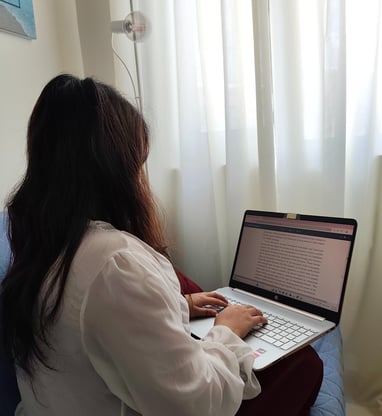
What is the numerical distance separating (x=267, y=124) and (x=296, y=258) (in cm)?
49

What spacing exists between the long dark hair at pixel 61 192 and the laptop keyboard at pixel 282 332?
1.38 ft

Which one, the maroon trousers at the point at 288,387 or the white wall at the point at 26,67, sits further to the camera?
the white wall at the point at 26,67

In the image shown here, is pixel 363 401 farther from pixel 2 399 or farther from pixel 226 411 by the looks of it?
pixel 2 399

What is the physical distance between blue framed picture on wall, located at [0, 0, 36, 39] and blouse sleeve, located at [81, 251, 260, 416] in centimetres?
111

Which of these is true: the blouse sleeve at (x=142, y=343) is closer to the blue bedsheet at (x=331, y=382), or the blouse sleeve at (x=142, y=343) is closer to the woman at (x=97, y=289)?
the woman at (x=97, y=289)

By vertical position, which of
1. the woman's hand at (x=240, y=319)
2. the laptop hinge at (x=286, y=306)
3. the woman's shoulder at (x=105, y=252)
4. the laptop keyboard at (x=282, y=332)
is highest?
the woman's shoulder at (x=105, y=252)

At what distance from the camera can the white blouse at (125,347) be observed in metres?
0.49

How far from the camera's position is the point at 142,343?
1.61 feet

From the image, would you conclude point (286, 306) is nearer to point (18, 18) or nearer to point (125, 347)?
point (125, 347)

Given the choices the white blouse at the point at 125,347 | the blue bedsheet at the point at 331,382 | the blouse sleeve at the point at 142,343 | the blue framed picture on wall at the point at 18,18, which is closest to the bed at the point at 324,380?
the blue bedsheet at the point at 331,382

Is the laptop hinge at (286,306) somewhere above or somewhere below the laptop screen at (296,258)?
below

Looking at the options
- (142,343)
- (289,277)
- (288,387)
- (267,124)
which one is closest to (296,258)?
(289,277)

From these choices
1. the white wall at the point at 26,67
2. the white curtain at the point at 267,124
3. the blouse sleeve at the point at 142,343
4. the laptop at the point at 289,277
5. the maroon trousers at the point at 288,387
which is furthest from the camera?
the white wall at the point at 26,67

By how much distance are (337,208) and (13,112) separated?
1169 mm
